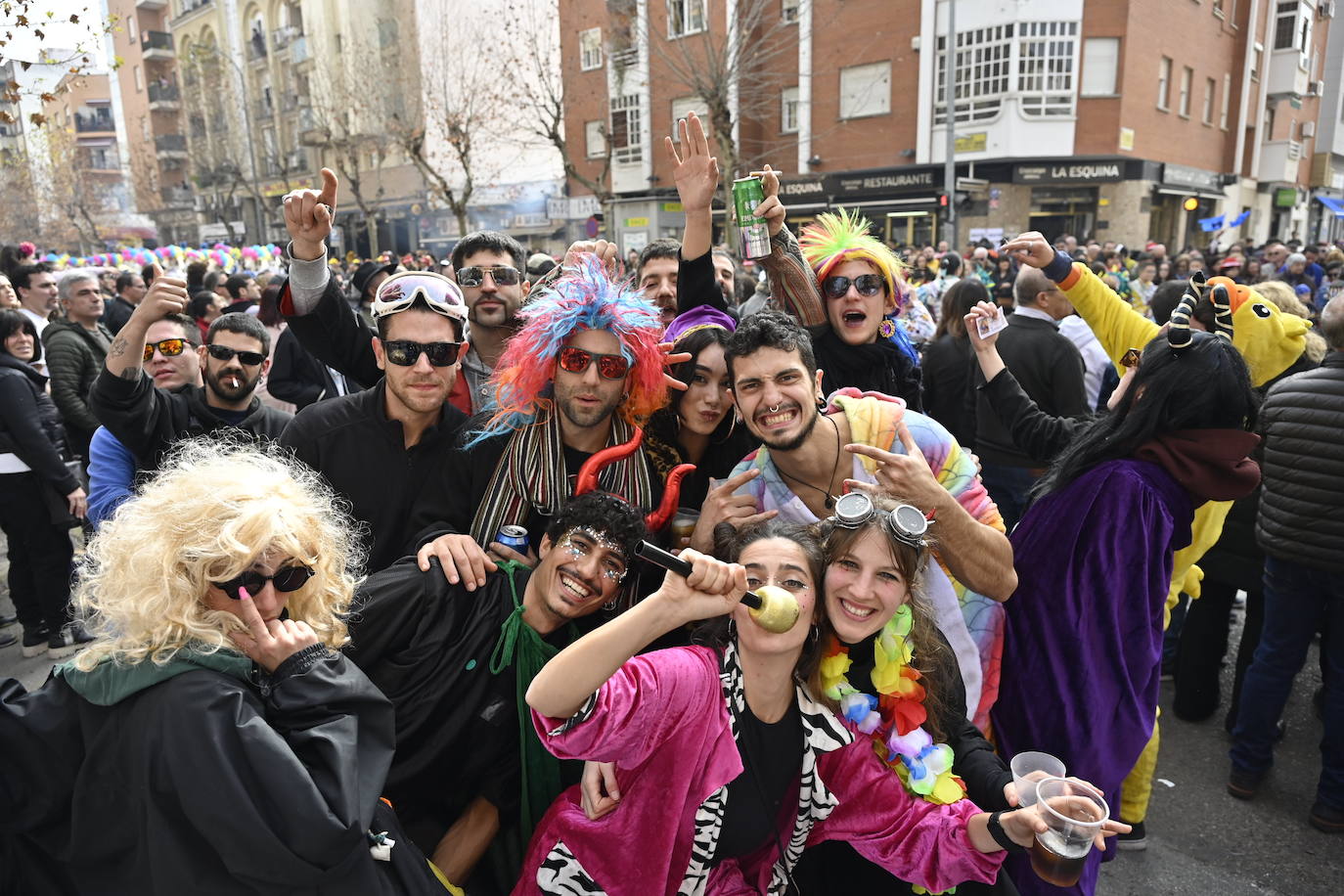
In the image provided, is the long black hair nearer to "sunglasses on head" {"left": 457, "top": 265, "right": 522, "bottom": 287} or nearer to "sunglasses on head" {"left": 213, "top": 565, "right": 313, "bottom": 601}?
"sunglasses on head" {"left": 213, "top": 565, "right": 313, "bottom": 601}

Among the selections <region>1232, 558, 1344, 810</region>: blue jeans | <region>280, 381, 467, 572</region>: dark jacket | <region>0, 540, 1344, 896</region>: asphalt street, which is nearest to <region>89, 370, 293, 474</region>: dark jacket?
<region>280, 381, 467, 572</region>: dark jacket

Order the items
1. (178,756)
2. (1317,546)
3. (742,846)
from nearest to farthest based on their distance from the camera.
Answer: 1. (178,756)
2. (742,846)
3. (1317,546)

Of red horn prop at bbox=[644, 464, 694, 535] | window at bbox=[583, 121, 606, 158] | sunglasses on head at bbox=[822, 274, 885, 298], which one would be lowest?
red horn prop at bbox=[644, 464, 694, 535]

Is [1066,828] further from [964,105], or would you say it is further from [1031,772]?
[964,105]

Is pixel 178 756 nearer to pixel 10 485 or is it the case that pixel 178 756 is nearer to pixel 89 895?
pixel 89 895

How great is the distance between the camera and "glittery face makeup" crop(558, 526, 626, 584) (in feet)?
7.48

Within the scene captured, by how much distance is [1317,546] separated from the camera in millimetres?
3236

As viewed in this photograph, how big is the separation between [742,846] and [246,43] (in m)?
46.8

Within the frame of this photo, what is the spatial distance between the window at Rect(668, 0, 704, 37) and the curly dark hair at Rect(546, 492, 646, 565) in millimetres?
23645

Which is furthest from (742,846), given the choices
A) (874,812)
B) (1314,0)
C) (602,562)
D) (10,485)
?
(1314,0)

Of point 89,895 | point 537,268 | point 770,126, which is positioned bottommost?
point 89,895

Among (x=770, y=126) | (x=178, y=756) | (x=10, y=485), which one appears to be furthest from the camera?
(x=770, y=126)

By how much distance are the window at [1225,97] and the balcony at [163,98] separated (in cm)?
5064

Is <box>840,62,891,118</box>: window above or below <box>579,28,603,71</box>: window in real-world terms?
below
